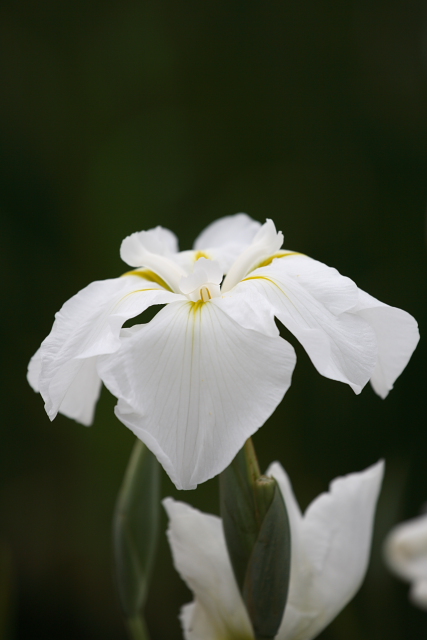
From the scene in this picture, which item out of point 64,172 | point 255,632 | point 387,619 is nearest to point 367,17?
point 64,172

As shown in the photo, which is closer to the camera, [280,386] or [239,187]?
[280,386]

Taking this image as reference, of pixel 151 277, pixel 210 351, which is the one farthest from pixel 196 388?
pixel 151 277

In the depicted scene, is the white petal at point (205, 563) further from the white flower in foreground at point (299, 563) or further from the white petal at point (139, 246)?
the white petal at point (139, 246)

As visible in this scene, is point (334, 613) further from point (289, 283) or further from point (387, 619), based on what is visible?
point (387, 619)

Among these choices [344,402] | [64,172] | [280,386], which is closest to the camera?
[280,386]

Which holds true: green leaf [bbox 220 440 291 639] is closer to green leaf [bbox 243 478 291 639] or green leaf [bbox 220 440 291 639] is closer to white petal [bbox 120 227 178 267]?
green leaf [bbox 243 478 291 639]

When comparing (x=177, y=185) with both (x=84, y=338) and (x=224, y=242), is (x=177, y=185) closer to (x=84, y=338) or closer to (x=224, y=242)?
(x=224, y=242)
